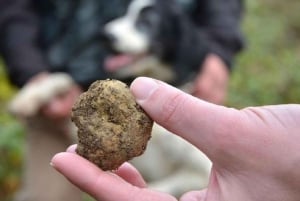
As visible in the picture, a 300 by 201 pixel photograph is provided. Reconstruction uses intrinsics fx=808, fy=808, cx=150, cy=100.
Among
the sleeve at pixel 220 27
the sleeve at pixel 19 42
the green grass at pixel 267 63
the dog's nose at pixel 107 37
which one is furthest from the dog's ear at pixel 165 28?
the green grass at pixel 267 63

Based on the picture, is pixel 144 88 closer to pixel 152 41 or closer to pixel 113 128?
pixel 113 128

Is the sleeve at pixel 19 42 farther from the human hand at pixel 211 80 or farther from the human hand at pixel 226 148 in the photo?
the human hand at pixel 226 148

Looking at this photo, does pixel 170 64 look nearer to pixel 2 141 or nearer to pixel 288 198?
pixel 2 141

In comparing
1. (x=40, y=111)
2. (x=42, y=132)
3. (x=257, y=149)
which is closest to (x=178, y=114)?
(x=257, y=149)

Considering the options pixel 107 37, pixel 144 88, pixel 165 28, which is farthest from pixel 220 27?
pixel 144 88

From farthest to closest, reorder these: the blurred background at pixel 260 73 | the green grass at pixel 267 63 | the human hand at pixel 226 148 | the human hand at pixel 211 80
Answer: the green grass at pixel 267 63 < the blurred background at pixel 260 73 < the human hand at pixel 211 80 < the human hand at pixel 226 148

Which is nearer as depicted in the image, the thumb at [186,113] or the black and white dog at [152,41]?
the thumb at [186,113]

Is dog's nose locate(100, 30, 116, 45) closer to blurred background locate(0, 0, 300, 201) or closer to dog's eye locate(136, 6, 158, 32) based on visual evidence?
dog's eye locate(136, 6, 158, 32)
